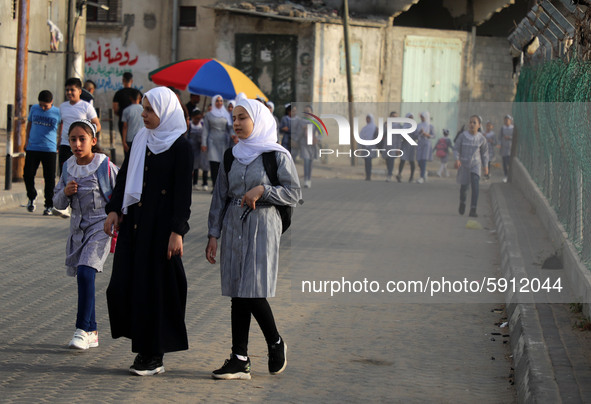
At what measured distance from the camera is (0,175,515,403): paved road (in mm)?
5824

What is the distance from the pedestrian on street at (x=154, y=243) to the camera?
234 inches

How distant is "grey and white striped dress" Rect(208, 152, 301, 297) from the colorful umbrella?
1353 centimetres

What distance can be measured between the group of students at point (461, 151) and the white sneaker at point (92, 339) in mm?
8940

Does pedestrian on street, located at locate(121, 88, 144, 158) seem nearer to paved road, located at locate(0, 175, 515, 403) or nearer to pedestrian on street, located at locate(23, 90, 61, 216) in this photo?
pedestrian on street, located at locate(23, 90, 61, 216)

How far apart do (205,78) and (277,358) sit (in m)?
14.1

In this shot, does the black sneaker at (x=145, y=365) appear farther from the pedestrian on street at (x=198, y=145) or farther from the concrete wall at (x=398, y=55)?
the concrete wall at (x=398, y=55)

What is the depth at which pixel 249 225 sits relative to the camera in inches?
235

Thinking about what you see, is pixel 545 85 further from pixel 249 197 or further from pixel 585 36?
pixel 249 197

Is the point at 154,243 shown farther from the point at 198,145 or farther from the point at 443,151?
the point at 443,151

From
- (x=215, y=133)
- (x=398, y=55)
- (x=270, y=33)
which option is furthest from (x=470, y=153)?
(x=398, y=55)

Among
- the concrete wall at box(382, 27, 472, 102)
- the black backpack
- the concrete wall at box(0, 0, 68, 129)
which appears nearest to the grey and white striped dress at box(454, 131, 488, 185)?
the black backpack

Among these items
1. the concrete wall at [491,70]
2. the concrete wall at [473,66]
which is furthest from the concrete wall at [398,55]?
the concrete wall at [491,70]

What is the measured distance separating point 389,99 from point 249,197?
83.3ft

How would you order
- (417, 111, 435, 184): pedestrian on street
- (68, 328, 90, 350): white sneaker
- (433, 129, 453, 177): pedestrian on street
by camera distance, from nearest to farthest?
(68, 328, 90, 350): white sneaker < (417, 111, 435, 184): pedestrian on street < (433, 129, 453, 177): pedestrian on street
